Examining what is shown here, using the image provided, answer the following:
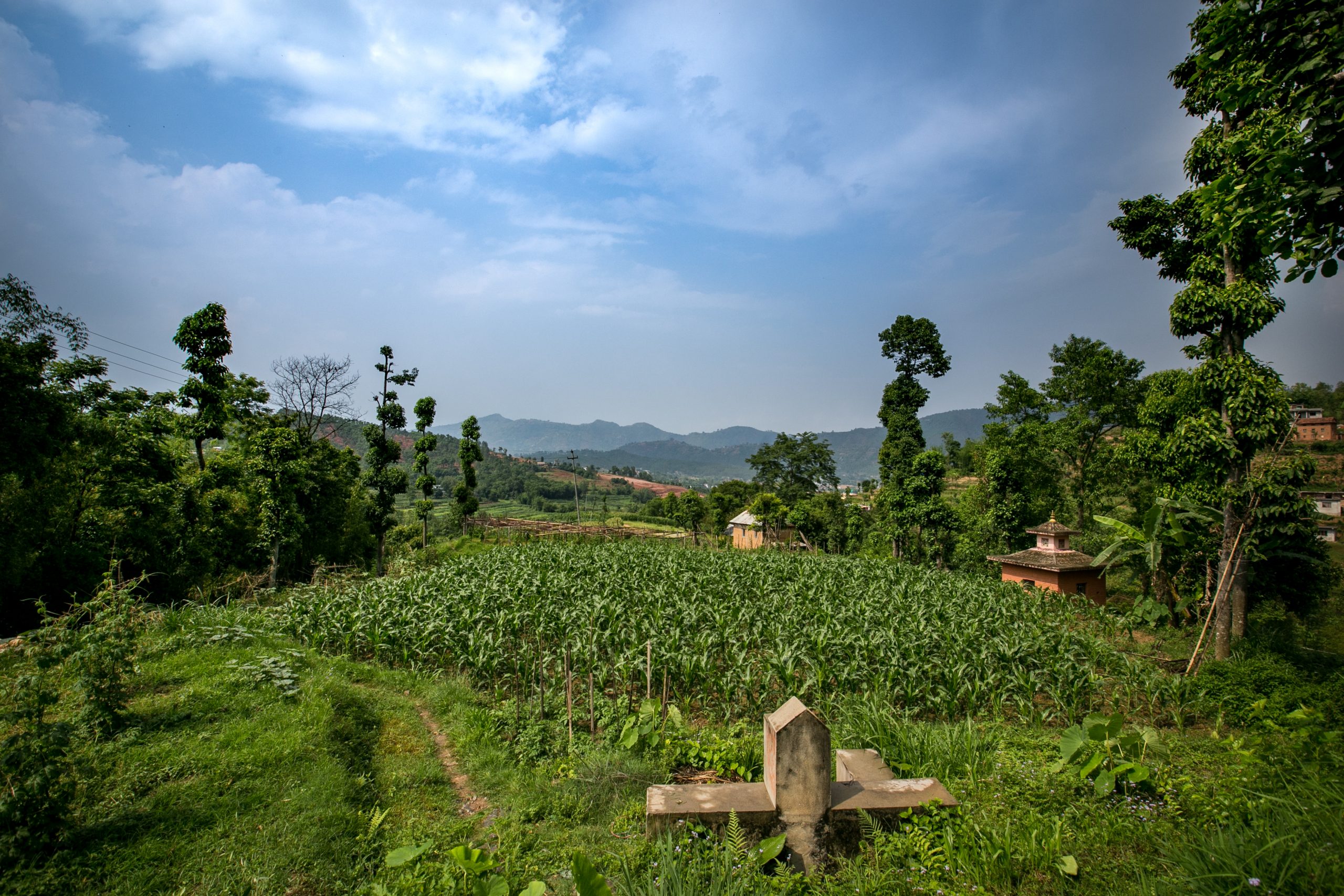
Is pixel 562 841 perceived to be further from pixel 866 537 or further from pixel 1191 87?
pixel 866 537

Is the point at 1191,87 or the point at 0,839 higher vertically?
the point at 1191,87

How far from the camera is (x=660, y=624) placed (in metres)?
9.95

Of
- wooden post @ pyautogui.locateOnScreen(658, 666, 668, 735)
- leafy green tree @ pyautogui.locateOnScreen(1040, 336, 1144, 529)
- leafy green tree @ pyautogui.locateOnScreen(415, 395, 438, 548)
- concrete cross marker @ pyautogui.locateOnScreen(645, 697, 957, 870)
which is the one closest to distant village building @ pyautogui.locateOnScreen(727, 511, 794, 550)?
leafy green tree @ pyautogui.locateOnScreen(1040, 336, 1144, 529)

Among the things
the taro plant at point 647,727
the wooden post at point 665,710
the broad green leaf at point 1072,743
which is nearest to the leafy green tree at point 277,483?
the wooden post at point 665,710

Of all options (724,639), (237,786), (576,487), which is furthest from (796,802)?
(576,487)

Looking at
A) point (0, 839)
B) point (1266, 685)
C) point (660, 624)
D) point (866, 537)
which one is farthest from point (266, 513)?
point (866, 537)

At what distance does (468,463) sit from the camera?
3056cm

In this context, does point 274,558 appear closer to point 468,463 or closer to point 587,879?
point 468,463

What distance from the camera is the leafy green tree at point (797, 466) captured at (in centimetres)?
5059

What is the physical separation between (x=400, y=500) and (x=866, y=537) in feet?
267

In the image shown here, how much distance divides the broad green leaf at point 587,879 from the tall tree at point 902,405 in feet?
76.3

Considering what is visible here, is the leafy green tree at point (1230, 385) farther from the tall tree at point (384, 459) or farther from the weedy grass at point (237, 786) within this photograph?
the tall tree at point (384, 459)

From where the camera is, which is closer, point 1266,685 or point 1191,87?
point 1266,685

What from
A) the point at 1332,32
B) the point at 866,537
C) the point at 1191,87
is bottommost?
the point at 866,537
